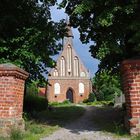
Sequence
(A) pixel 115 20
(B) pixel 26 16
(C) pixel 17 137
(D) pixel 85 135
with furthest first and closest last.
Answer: (B) pixel 26 16 → (A) pixel 115 20 → (D) pixel 85 135 → (C) pixel 17 137

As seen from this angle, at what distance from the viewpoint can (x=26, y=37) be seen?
14672 millimetres

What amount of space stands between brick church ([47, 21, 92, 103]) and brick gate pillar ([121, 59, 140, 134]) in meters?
50.6

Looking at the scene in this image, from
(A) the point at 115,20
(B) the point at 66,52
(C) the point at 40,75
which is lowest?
(C) the point at 40,75

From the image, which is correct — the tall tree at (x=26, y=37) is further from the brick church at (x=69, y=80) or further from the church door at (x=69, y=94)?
the church door at (x=69, y=94)

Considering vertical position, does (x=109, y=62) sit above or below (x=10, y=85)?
above

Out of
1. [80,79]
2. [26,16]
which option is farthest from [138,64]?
[80,79]

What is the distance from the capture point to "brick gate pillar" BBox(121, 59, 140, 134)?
30.5 feet

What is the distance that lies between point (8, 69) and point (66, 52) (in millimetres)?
52354

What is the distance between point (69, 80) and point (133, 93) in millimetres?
51444

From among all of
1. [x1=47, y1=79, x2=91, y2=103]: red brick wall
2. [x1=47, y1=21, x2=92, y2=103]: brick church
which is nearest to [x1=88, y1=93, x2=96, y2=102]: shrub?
[x1=47, y1=21, x2=92, y2=103]: brick church

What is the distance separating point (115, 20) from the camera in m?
11.0

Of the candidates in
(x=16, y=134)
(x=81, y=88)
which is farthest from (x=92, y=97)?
(x=16, y=134)

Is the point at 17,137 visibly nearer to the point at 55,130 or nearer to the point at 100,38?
the point at 55,130

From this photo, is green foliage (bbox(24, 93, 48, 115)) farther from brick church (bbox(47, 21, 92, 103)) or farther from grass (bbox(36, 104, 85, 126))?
brick church (bbox(47, 21, 92, 103))
